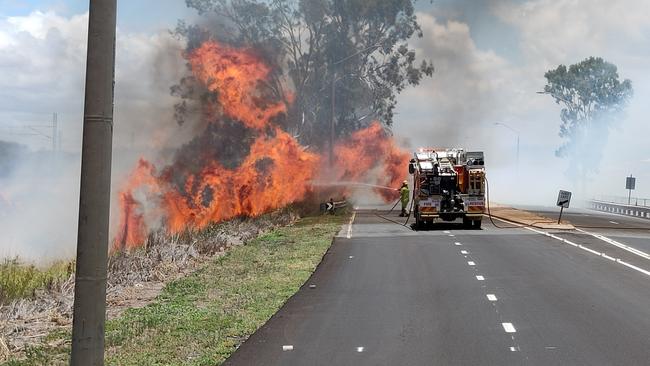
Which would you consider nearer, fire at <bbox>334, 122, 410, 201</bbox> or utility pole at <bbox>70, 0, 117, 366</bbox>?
utility pole at <bbox>70, 0, 117, 366</bbox>

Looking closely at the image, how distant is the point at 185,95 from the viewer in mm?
36219

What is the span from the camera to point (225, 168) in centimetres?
3497

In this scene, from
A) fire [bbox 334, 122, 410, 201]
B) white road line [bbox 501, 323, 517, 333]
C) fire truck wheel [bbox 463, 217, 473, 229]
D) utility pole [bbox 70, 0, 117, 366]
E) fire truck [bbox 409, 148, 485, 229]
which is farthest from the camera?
fire [bbox 334, 122, 410, 201]

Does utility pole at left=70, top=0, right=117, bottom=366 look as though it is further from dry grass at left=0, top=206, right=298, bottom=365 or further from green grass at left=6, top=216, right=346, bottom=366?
dry grass at left=0, top=206, right=298, bottom=365

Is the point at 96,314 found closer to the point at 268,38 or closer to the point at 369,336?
the point at 369,336

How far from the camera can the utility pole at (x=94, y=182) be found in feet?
13.8

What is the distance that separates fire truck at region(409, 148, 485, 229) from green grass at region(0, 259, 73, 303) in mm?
15721

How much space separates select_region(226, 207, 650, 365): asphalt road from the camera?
818 centimetres

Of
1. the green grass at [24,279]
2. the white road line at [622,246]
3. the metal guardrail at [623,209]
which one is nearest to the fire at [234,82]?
the white road line at [622,246]

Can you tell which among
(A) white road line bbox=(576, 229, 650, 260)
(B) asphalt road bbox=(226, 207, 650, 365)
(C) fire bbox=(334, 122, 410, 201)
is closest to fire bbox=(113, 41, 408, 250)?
(C) fire bbox=(334, 122, 410, 201)

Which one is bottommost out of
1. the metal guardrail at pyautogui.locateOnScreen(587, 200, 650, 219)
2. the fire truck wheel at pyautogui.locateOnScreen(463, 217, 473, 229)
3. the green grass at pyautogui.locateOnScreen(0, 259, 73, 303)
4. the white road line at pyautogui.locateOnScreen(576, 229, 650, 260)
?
the green grass at pyautogui.locateOnScreen(0, 259, 73, 303)

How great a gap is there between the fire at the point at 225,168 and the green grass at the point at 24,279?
14088 millimetres

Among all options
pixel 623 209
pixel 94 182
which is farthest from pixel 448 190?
pixel 623 209

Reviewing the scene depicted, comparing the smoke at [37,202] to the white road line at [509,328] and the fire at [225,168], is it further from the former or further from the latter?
the white road line at [509,328]
